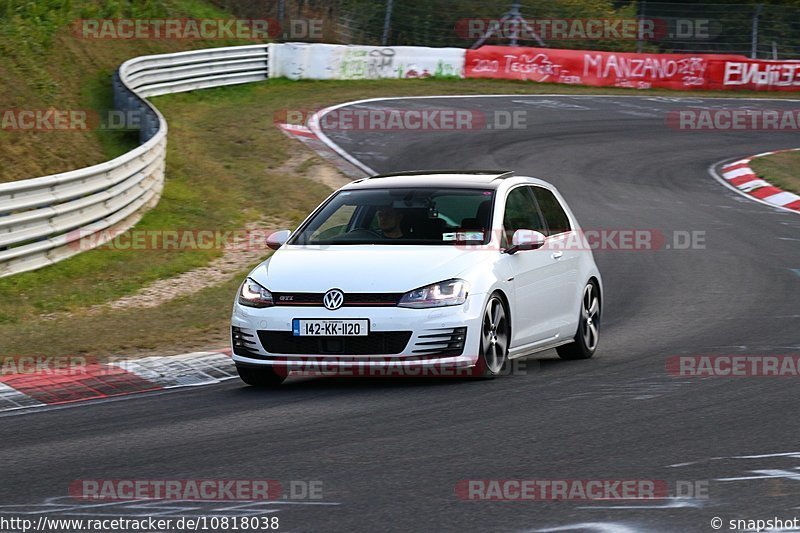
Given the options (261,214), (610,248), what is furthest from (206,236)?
(610,248)

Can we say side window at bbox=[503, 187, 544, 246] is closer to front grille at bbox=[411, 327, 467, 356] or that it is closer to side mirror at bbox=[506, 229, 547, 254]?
side mirror at bbox=[506, 229, 547, 254]

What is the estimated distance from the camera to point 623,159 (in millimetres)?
24312

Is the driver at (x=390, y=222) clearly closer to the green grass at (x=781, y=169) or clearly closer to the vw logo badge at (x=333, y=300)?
the vw logo badge at (x=333, y=300)

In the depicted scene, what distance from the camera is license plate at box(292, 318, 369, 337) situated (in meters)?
8.59

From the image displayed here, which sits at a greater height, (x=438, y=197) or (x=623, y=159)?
(x=438, y=197)

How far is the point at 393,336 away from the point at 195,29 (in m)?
28.6

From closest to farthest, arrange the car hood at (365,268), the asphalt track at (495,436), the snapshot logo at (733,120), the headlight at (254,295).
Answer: the asphalt track at (495,436), the car hood at (365,268), the headlight at (254,295), the snapshot logo at (733,120)

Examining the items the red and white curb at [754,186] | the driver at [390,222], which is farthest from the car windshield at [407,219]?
the red and white curb at [754,186]

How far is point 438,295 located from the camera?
8742 mm

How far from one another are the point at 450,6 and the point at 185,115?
507 inches

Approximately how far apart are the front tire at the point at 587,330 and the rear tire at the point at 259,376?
2555 millimetres

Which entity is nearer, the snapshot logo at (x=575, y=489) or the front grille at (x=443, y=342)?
the snapshot logo at (x=575, y=489)

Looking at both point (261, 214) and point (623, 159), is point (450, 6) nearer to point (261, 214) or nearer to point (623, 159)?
point (623, 159)

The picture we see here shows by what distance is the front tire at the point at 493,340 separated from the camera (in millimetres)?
8945
